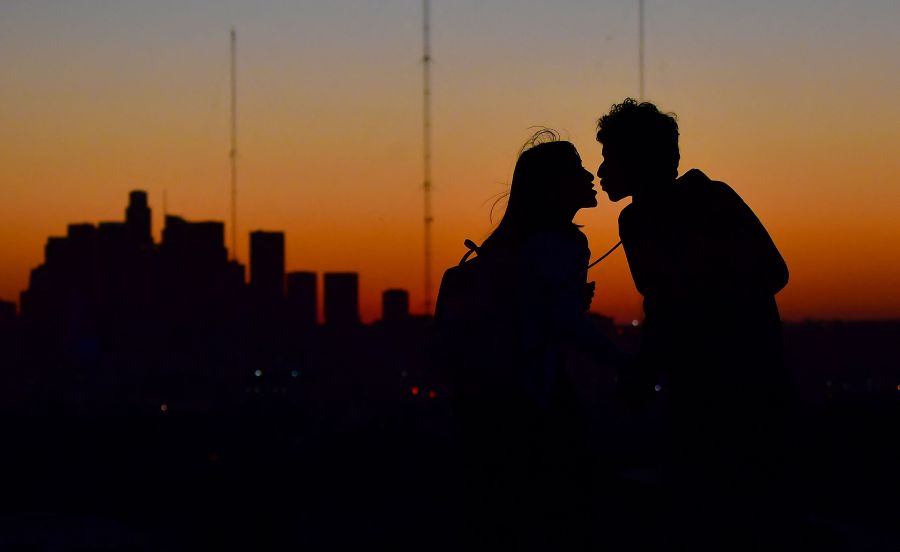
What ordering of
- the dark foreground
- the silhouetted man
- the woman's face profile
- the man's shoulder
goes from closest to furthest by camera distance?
1. the silhouetted man
2. the man's shoulder
3. the woman's face profile
4. the dark foreground

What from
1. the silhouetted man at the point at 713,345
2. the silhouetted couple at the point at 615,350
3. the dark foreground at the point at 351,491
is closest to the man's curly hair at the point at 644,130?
the silhouetted couple at the point at 615,350

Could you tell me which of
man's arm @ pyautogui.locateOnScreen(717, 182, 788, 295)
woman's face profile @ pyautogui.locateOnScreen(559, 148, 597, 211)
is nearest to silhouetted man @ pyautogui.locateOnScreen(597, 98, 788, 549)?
man's arm @ pyautogui.locateOnScreen(717, 182, 788, 295)

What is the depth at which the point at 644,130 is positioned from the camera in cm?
355

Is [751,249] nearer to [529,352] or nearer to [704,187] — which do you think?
[704,187]

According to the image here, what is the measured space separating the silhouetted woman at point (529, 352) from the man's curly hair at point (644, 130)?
0.14 meters

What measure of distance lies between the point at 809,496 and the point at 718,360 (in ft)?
1.25

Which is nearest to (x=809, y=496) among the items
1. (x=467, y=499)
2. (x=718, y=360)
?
(x=718, y=360)

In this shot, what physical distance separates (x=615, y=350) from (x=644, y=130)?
21.7 inches

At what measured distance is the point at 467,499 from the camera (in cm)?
365

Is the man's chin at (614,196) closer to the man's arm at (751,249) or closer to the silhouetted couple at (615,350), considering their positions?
the silhouetted couple at (615,350)

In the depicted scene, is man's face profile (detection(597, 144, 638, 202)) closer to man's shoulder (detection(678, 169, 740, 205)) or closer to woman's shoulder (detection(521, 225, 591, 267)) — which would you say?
man's shoulder (detection(678, 169, 740, 205))

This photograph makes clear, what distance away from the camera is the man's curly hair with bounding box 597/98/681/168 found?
139 inches

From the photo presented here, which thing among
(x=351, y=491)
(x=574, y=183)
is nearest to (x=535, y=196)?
(x=574, y=183)

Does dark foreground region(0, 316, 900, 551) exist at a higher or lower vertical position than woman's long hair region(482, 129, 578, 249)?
lower
